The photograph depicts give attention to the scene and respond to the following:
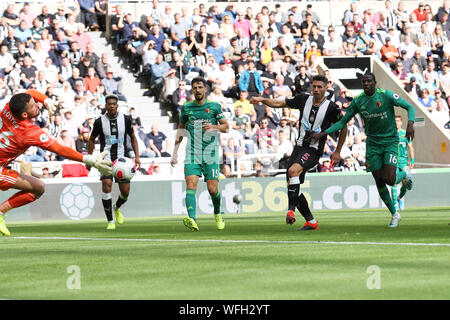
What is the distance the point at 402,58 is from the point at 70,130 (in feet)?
44.7

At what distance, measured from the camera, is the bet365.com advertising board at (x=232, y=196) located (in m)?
23.6

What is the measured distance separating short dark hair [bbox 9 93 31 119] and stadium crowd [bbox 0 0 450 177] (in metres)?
10.2

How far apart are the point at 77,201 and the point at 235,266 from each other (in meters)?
15.8

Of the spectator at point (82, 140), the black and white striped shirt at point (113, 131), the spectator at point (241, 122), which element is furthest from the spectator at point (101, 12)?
the black and white striped shirt at point (113, 131)

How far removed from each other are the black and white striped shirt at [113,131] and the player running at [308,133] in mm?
3937

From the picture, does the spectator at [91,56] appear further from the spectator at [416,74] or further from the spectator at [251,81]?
the spectator at [416,74]

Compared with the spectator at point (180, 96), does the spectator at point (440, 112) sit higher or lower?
lower

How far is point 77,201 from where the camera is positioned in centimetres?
2377

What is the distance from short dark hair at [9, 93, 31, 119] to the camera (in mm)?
13484

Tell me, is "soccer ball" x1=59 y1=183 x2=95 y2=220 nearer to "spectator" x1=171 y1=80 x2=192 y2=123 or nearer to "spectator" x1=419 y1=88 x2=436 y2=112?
"spectator" x1=171 y1=80 x2=192 y2=123

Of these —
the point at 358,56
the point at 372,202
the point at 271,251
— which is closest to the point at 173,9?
the point at 358,56

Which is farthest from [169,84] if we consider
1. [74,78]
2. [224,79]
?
[74,78]

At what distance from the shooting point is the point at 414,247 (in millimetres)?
10008

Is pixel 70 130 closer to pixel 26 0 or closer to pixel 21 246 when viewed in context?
pixel 26 0
